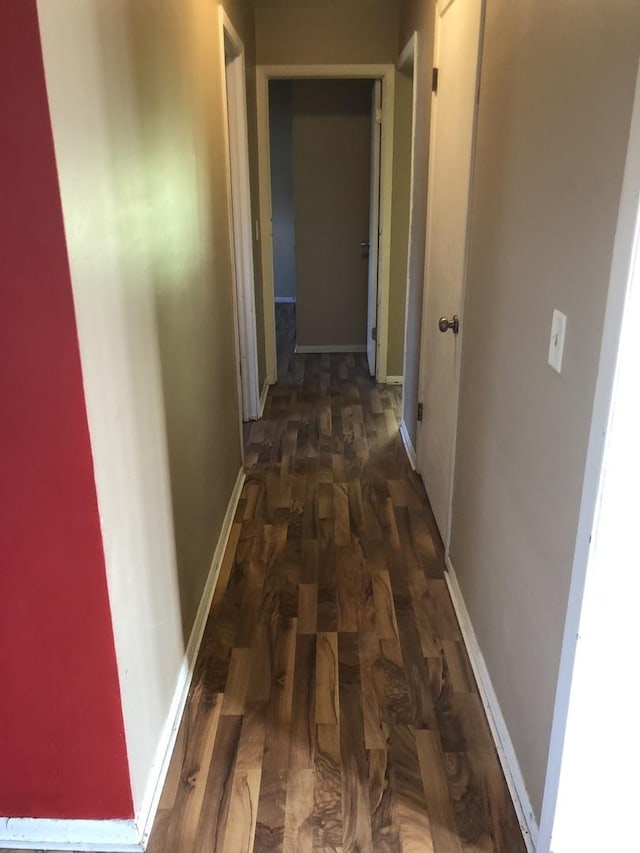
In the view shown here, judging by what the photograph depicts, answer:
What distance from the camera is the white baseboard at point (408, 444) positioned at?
11.9ft

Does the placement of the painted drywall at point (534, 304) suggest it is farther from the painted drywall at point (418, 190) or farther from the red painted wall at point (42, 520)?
the painted drywall at point (418, 190)

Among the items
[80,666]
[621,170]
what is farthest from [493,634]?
[621,170]

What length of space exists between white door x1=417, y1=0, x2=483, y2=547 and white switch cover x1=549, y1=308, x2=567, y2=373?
3.28 ft

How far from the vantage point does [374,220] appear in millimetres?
4855

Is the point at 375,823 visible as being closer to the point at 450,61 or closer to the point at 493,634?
the point at 493,634

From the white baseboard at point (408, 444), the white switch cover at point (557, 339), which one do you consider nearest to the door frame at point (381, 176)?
the white baseboard at point (408, 444)

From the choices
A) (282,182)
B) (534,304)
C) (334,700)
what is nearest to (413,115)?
(534,304)

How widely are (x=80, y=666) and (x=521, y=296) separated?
A: 1314mm

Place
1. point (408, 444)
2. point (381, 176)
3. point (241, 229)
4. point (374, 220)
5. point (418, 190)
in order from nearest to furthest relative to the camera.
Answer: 1. point (418, 190)
2. point (408, 444)
3. point (241, 229)
4. point (381, 176)
5. point (374, 220)

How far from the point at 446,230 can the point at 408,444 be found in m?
1.37

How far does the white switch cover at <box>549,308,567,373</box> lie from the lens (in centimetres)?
141

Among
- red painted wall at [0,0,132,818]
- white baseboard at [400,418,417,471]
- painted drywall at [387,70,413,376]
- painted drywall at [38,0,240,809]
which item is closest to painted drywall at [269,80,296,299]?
painted drywall at [387,70,413,376]

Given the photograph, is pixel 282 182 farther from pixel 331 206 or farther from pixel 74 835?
pixel 74 835

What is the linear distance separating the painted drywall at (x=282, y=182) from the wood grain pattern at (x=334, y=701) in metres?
3.78
